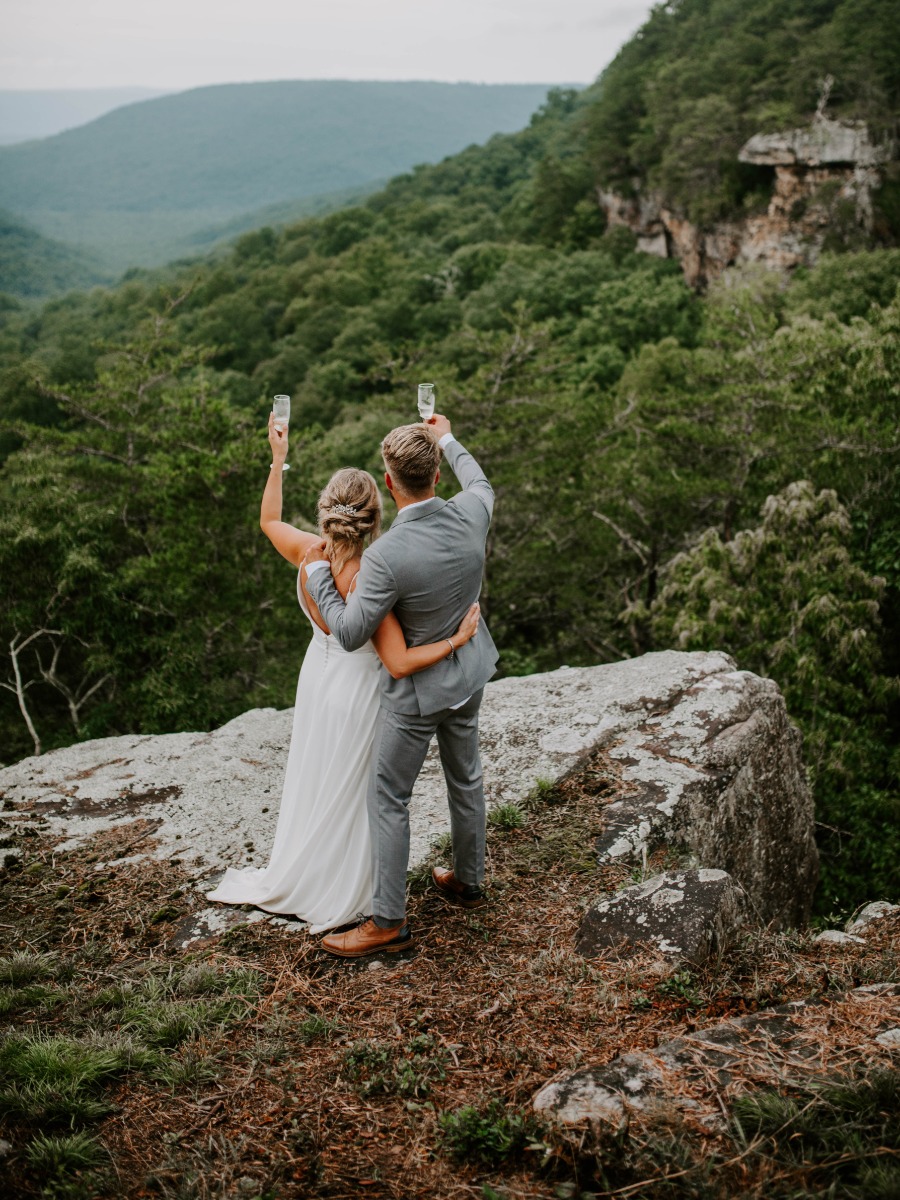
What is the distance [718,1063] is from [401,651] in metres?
1.84

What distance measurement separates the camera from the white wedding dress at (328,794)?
3795mm

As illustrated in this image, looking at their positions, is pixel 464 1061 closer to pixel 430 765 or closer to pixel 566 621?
pixel 430 765

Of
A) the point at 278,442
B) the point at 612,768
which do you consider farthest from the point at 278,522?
the point at 612,768

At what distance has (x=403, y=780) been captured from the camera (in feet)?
12.1

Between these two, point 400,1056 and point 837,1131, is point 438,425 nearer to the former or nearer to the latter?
point 400,1056

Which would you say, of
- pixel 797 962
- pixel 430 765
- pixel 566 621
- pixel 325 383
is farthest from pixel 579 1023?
pixel 325 383

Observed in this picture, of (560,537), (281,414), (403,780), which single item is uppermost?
(281,414)

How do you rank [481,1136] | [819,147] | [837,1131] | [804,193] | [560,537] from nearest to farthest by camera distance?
[837,1131]
[481,1136]
[560,537]
[819,147]
[804,193]

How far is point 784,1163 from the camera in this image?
2.34m

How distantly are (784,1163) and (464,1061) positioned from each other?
115 centimetres

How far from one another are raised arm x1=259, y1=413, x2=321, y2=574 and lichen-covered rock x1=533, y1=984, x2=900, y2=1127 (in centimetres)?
230

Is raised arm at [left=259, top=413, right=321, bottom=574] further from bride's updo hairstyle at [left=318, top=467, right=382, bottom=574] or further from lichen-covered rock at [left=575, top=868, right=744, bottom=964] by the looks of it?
lichen-covered rock at [left=575, top=868, right=744, bottom=964]

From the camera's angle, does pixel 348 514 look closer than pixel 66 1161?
No

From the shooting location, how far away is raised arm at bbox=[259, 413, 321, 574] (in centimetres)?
380
